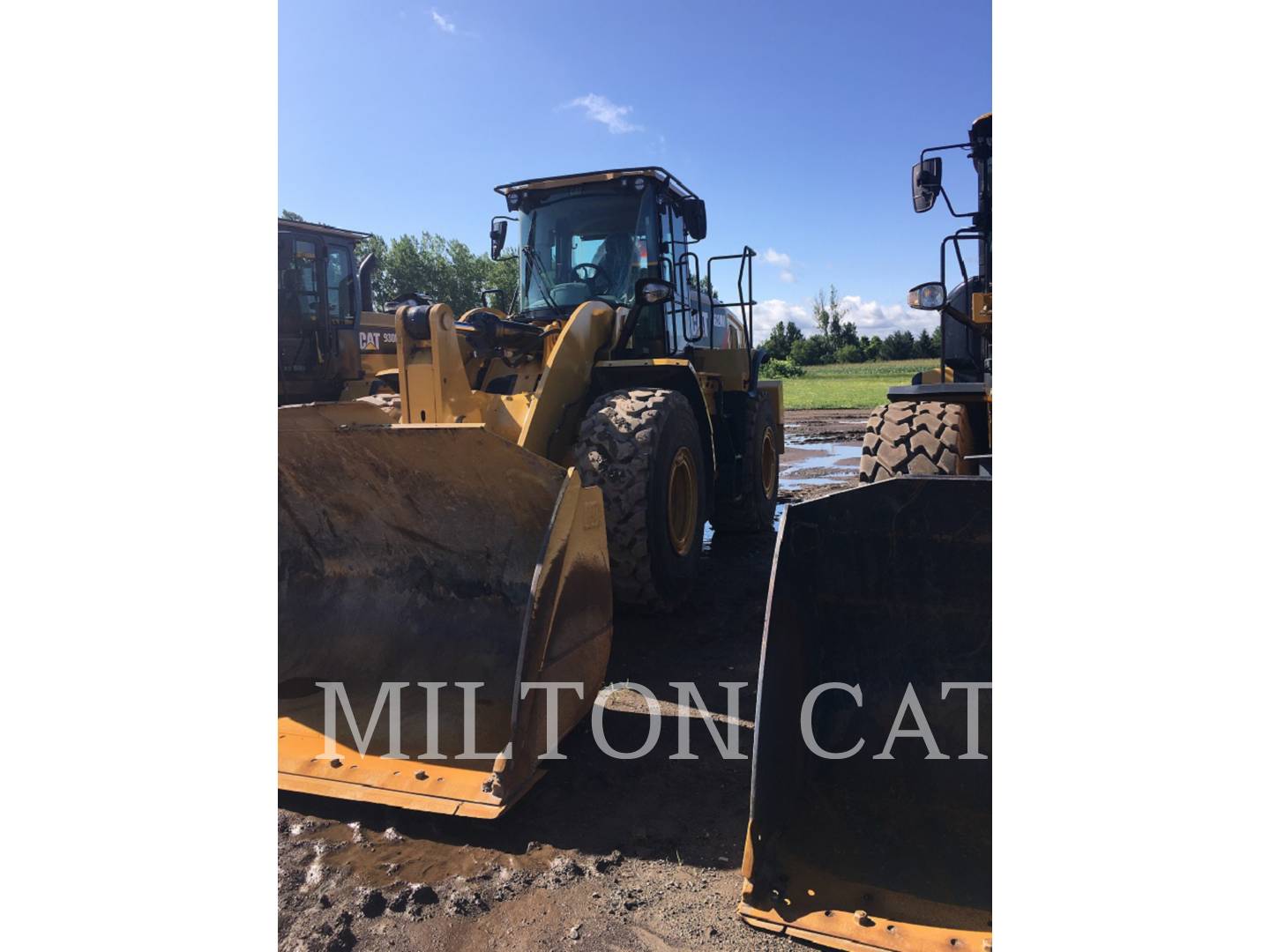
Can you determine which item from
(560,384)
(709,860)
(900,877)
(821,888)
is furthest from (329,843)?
(560,384)

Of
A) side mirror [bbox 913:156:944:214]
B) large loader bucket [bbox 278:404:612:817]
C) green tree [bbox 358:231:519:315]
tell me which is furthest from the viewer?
green tree [bbox 358:231:519:315]

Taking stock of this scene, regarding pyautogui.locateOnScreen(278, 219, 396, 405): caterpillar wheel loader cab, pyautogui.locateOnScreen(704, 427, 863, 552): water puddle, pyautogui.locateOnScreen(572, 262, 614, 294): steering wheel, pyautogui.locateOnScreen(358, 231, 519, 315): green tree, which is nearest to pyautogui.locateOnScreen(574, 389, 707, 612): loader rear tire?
pyautogui.locateOnScreen(572, 262, 614, 294): steering wheel

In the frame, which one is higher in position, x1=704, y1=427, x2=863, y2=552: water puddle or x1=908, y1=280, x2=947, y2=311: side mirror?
x1=908, y1=280, x2=947, y2=311: side mirror

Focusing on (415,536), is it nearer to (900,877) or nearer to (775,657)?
(775,657)

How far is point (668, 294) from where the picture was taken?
5688 mm

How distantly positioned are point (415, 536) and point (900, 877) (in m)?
2.52

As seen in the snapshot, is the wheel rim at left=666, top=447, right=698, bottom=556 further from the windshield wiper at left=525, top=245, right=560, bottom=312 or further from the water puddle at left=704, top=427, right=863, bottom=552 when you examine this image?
the water puddle at left=704, top=427, right=863, bottom=552

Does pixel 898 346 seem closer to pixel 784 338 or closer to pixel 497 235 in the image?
pixel 784 338

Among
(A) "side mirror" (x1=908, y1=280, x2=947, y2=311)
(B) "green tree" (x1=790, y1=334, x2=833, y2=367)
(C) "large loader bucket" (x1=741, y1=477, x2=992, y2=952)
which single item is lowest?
(C) "large loader bucket" (x1=741, y1=477, x2=992, y2=952)

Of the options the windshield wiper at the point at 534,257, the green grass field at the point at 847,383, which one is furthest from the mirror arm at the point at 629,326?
the green grass field at the point at 847,383

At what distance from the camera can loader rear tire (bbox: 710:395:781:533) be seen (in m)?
7.29

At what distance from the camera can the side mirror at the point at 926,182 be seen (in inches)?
172

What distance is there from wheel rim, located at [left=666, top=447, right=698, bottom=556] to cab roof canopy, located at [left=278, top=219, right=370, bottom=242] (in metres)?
5.29

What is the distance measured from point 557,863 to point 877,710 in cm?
122
